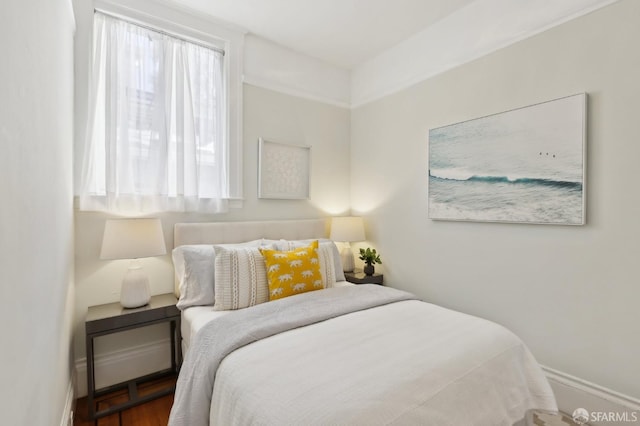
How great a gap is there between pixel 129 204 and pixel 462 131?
105 inches

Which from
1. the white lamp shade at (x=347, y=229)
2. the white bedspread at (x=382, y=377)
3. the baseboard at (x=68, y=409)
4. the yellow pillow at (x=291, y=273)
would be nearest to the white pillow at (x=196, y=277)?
the yellow pillow at (x=291, y=273)

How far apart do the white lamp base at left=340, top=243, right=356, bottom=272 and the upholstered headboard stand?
0.27 meters

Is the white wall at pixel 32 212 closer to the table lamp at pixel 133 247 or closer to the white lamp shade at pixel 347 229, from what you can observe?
the table lamp at pixel 133 247

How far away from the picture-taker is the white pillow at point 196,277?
218cm

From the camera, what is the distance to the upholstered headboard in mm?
2553

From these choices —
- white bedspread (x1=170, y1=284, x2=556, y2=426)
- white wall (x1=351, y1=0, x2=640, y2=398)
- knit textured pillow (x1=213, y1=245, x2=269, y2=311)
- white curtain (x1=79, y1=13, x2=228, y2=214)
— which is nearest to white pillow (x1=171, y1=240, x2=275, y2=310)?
knit textured pillow (x1=213, y1=245, x2=269, y2=311)

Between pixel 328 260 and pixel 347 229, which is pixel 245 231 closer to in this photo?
pixel 328 260

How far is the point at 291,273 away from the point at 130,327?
3.66ft

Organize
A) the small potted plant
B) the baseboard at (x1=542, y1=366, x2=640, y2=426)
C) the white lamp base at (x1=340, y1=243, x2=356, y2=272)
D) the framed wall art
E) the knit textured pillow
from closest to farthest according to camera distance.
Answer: the baseboard at (x1=542, y1=366, x2=640, y2=426), the knit textured pillow, the framed wall art, the small potted plant, the white lamp base at (x1=340, y1=243, x2=356, y2=272)

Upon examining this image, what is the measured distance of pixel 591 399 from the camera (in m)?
1.94

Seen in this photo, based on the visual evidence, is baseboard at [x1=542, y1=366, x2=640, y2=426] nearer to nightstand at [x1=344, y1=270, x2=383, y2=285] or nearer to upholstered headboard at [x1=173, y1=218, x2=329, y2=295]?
nightstand at [x1=344, y1=270, x2=383, y2=285]

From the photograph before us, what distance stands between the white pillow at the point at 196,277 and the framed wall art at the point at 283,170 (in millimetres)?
943

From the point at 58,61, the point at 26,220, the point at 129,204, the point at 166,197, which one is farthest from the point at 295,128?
the point at 26,220

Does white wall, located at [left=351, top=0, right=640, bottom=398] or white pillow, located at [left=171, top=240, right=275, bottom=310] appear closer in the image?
white wall, located at [left=351, top=0, right=640, bottom=398]
